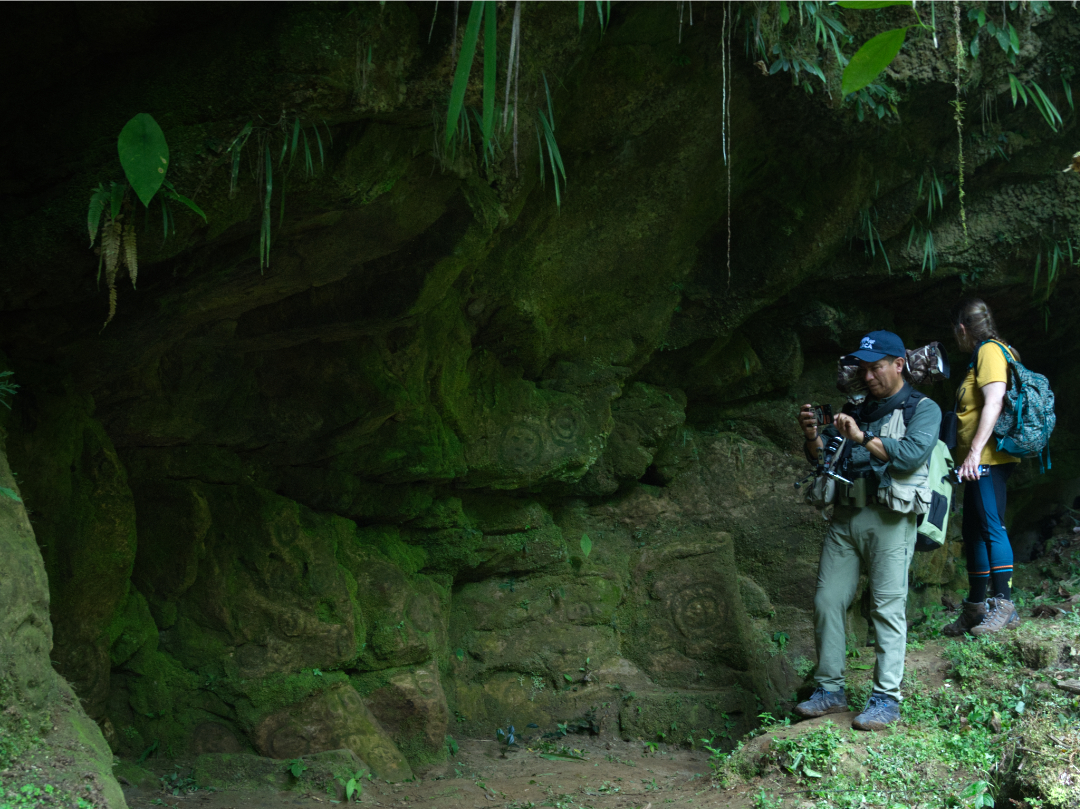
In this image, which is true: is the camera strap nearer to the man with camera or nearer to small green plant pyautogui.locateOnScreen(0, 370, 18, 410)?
the man with camera

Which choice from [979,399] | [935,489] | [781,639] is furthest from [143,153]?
[781,639]

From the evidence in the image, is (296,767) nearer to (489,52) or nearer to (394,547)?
(394,547)

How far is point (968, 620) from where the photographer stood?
4828 mm

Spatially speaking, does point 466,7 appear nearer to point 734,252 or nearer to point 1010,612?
point 734,252

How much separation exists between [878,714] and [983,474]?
5.37 ft

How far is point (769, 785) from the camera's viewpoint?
12.0ft

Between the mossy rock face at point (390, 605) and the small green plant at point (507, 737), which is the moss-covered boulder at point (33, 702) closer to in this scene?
the mossy rock face at point (390, 605)

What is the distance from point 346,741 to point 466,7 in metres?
3.42

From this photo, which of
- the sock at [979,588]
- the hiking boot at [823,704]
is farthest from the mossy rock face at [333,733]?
the sock at [979,588]

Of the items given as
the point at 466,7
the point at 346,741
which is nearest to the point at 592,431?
the point at 346,741

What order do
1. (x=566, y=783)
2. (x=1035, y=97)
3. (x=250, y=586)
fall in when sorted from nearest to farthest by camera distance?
(x=250, y=586) < (x=566, y=783) < (x=1035, y=97)

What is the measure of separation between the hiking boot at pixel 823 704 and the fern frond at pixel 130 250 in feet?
11.6

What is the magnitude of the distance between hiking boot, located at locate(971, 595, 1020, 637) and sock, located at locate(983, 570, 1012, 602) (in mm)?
27

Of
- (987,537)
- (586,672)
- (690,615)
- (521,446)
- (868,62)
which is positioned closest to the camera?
(868,62)
